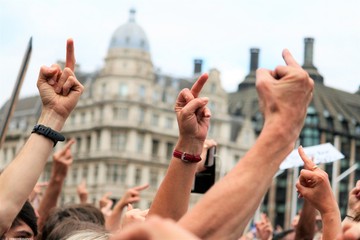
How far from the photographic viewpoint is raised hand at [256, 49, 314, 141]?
1951 millimetres

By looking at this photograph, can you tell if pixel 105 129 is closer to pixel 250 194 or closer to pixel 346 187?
pixel 346 187

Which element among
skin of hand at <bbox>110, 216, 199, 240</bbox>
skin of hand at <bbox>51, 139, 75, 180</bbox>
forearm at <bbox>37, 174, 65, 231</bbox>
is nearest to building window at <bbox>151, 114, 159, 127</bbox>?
forearm at <bbox>37, 174, 65, 231</bbox>

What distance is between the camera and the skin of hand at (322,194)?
299cm

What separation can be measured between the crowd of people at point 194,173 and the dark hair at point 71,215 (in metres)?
0.51

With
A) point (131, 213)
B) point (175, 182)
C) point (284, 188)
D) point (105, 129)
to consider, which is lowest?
point (284, 188)

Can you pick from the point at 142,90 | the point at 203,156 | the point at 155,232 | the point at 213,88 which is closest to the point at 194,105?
the point at 155,232

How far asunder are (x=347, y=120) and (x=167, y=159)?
1363 centimetres

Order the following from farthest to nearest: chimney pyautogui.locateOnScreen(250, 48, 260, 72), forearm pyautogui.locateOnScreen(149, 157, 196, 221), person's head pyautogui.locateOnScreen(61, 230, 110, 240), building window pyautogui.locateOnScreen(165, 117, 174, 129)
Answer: chimney pyautogui.locateOnScreen(250, 48, 260, 72), building window pyautogui.locateOnScreen(165, 117, 174, 129), person's head pyautogui.locateOnScreen(61, 230, 110, 240), forearm pyautogui.locateOnScreen(149, 157, 196, 221)

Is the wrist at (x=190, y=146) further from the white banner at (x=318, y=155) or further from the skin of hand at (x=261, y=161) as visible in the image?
the white banner at (x=318, y=155)

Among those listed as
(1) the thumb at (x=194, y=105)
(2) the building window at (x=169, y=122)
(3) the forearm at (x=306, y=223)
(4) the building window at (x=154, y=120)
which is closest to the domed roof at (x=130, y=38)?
(4) the building window at (x=154, y=120)

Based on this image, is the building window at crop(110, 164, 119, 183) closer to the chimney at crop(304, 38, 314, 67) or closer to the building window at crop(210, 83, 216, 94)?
the building window at crop(210, 83, 216, 94)

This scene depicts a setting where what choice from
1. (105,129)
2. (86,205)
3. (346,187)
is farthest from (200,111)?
(346,187)

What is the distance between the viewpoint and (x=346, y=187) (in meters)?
68.2

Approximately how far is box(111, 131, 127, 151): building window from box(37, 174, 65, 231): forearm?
5818cm
